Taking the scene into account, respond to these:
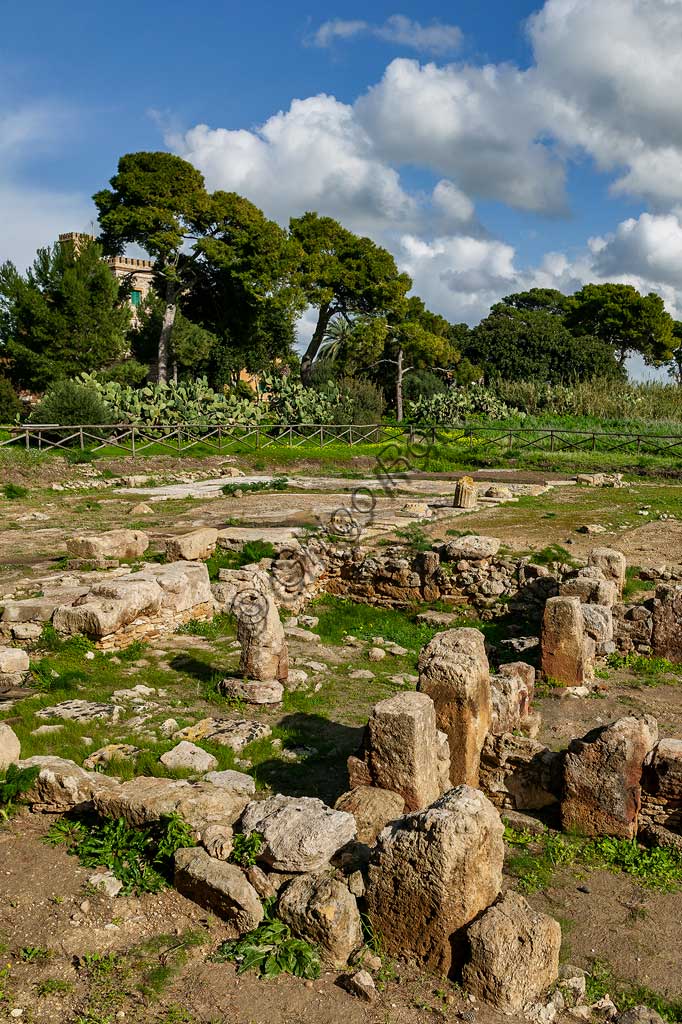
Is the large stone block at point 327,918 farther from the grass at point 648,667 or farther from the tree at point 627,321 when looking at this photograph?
the tree at point 627,321

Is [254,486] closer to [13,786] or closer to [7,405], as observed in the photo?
[7,405]

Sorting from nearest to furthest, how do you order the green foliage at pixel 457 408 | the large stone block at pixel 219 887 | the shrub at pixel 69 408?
the large stone block at pixel 219 887 < the shrub at pixel 69 408 < the green foliage at pixel 457 408

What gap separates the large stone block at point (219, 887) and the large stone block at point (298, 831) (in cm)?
22

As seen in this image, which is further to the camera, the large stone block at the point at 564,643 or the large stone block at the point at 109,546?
the large stone block at the point at 109,546

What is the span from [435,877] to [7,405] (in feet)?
97.3

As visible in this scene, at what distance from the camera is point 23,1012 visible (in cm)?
373

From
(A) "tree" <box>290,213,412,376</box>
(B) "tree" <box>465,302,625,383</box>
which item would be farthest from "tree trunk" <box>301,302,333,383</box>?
(B) "tree" <box>465,302,625,383</box>

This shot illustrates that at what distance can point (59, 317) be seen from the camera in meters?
34.3

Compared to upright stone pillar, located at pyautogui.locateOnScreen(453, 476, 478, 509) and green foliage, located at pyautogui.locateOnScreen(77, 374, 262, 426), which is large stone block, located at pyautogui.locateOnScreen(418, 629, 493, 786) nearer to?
upright stone pillar, located at pyautogui.locateOnScreen(453, 476, 478, 509)

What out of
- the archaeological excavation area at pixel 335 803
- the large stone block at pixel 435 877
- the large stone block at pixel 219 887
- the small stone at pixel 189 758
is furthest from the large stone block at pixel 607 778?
the small stone at pixel 189 758

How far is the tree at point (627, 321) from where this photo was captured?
196ft

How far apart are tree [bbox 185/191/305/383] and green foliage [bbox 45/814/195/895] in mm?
33068

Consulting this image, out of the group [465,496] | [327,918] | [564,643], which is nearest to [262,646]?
→ [564,643]

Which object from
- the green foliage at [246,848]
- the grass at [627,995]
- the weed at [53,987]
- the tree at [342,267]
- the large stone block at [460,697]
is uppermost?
the tree at [342,267]
